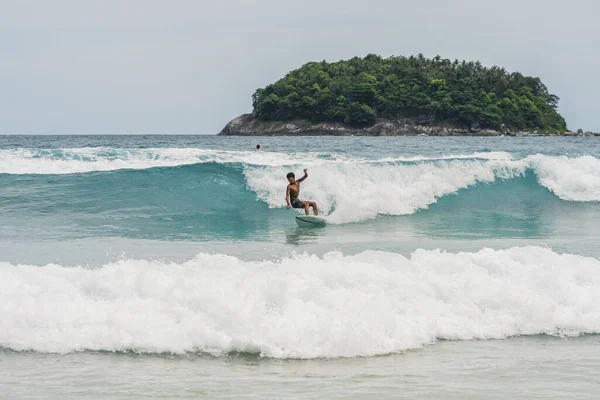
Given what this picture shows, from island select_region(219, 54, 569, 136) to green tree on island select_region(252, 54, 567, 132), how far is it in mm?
169

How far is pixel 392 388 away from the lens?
505 cm

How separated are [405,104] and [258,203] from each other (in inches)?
4053

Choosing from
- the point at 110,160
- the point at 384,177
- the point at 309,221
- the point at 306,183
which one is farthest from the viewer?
the point at 110,160

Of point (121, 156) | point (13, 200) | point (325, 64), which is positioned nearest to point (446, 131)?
point (325, 64)

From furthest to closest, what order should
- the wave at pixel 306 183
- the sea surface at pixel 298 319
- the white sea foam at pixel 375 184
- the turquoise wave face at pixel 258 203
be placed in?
the wave at pixel 306 183 → the white sea foam at pixel 375 184 → the turquoise wave face at pixel 258 203 → the sea surface at pixel 298 319

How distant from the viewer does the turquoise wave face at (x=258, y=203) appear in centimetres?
1430

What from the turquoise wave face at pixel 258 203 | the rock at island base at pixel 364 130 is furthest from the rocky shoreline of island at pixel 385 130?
the turquoise wave face at pixel 258 203

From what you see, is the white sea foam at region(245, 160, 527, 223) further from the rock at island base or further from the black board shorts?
the rock at island base

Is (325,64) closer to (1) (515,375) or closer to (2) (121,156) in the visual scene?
(2) (121,156)

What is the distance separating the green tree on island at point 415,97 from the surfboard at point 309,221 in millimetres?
101825

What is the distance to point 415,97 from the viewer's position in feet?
388

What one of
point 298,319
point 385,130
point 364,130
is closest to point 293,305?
point 298,319

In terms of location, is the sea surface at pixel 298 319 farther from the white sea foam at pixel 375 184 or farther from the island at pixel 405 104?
the island at pixel 405 104

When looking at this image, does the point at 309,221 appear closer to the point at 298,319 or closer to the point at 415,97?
the point at 298,319
